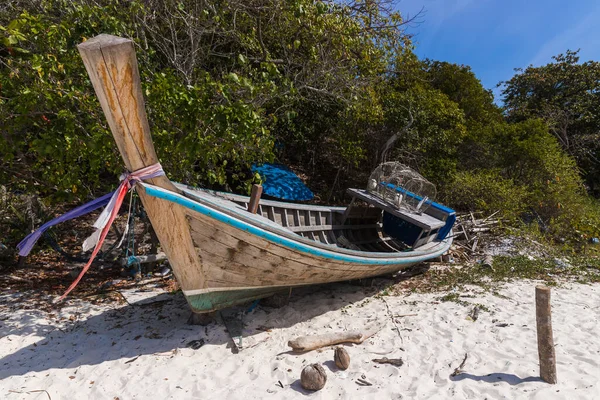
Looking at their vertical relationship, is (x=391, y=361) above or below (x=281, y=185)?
below

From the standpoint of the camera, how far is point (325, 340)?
12.7ft

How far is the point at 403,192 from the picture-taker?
6.24 metres

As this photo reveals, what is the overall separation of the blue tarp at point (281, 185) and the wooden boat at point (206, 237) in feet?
11.0

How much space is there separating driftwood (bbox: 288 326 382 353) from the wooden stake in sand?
1.68m

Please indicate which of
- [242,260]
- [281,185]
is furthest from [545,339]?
[281,185]

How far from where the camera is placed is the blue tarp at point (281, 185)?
880cm

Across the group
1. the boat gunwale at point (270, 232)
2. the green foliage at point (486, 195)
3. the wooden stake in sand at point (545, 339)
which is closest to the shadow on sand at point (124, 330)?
the boat gunwale at point (270, 232)

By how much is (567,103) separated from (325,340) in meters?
19.4

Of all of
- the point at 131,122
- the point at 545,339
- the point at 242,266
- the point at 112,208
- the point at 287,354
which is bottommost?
the point at 287,354

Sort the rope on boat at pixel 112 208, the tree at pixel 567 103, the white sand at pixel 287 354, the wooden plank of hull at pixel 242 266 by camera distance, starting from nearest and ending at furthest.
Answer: the rope on boat at pixel 112 208 < the white sand at pixel 287 354 < the wooden plank of hull at pixel 242 266 < the tree at pixel 567 103

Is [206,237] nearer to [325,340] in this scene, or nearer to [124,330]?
[325,340]

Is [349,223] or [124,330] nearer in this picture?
[124,330]

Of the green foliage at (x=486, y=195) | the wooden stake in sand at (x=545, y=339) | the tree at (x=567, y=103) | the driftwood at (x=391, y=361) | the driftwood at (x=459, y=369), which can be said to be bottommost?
the driftwood at (x=391, y=361)

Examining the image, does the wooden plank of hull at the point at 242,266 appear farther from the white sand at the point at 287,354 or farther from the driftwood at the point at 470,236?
the driftwood at the point at 470,236
